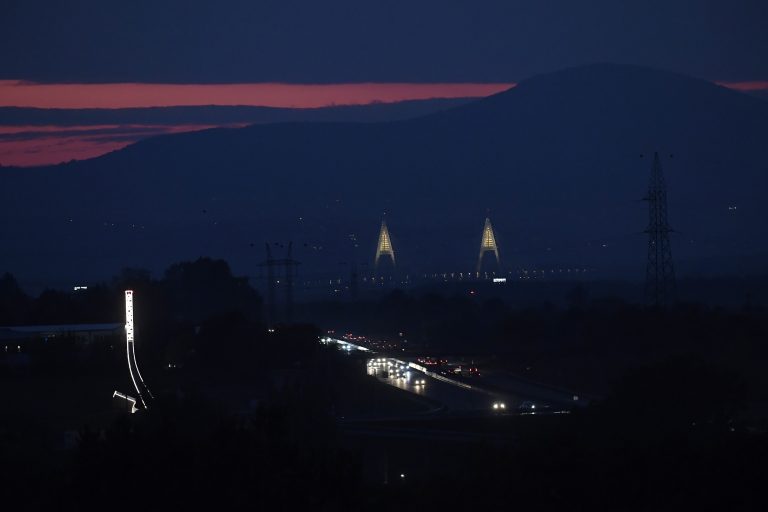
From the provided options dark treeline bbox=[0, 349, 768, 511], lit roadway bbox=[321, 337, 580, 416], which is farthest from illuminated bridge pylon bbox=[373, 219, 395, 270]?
dark treeline bbox=[0, 349, 768, 511]

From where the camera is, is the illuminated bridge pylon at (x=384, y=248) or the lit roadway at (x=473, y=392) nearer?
the lit roadway at (x=473, y=392)

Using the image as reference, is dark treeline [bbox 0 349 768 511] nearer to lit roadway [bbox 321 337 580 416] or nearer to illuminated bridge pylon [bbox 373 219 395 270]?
lit roadway [bbox 321 337 580 416]

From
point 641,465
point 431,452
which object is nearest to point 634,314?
point 431,452

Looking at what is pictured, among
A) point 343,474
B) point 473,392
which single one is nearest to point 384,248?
point 473,392

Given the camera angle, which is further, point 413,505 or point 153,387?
point 153,387

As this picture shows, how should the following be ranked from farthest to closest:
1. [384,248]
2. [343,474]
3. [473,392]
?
[384,248], [473,392], [343,474]

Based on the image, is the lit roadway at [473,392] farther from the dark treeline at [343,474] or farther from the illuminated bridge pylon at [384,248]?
the illuminated bridge pylon at [384,248]

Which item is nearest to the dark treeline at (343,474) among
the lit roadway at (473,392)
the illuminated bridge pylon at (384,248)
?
the lit roadway at (473,392)

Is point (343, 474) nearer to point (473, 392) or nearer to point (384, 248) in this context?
point (473, 392)

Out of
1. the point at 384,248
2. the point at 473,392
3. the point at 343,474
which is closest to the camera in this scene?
the point at 343,474

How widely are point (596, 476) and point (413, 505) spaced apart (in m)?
2.03

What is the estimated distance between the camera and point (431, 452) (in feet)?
84.9

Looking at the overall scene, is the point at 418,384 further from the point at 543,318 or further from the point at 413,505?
the point at 413,505

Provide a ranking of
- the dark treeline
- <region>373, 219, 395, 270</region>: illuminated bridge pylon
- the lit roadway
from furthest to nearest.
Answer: <region>373, 219, 395, 270</region>: illuminated bridge pylon < the lit roadway < the dark treeline
